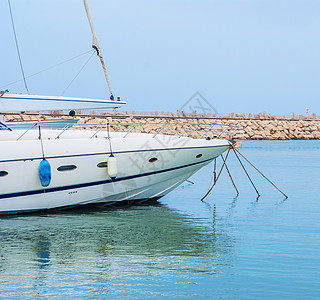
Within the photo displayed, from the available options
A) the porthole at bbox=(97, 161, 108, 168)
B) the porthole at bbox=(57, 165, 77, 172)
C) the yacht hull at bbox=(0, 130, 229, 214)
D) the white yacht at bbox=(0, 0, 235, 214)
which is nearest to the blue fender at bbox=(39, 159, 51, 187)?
the white yacht at bbox=(0, 0, 235, 214)

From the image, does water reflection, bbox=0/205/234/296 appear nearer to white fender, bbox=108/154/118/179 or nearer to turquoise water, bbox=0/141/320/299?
turquoise water, bbox=0/141/320/299

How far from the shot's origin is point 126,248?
1021 cm

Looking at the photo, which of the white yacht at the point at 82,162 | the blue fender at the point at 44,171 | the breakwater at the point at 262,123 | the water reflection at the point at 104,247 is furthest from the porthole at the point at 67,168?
the breakwater at the point at 262,123

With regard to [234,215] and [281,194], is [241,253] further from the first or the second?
[281,194]

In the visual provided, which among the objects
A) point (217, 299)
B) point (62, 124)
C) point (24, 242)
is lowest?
point (217, 299)

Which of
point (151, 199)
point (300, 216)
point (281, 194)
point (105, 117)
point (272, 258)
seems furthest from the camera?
point (105, 117)

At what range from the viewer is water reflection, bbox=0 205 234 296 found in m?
8.52

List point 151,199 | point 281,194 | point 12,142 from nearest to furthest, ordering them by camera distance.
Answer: point 12,142 < point 151,199 < point 281,194

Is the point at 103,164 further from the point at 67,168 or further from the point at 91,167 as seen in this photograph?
the point at 67,168

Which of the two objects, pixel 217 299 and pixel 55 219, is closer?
pixel 217 299

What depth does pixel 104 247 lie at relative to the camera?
10.3m

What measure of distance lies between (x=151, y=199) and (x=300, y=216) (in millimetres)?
4025

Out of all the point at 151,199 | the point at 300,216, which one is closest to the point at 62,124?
the point at 151,199

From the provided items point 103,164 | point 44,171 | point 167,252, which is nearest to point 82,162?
point 103,164
